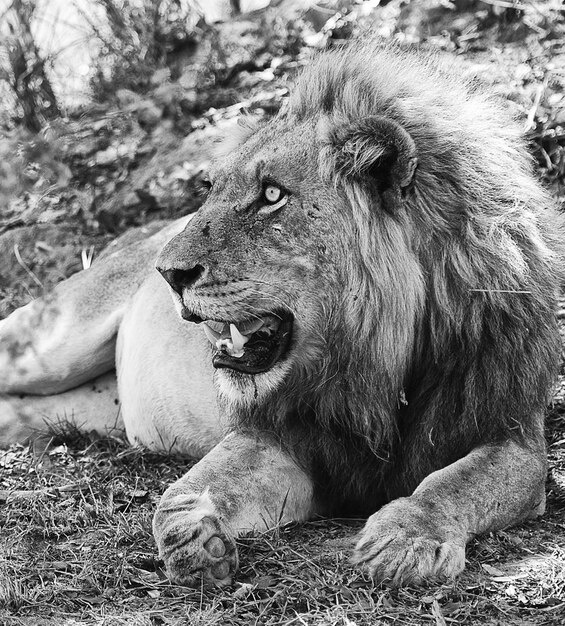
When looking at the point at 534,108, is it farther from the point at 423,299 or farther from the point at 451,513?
the point at 451,513

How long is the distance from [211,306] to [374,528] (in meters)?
0.89

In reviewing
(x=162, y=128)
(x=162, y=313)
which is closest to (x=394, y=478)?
(x=162, y=313)

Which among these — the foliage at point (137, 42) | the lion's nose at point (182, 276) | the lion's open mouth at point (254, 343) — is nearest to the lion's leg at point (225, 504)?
the lion's open mouth at point (254, 343)

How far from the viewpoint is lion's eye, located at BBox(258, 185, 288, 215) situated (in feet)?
11.4

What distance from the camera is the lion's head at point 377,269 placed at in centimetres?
340

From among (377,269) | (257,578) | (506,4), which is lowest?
(257,578)

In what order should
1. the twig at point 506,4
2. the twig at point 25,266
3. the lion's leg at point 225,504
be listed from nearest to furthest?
the lion's leg at point 225,504 < the twig at point 25,266 < the twig at point 506,4

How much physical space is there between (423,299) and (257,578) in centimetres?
108

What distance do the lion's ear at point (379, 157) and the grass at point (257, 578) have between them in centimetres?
122

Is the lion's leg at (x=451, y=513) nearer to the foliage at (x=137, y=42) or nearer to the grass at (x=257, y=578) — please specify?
the grass at (x=257, y=578)

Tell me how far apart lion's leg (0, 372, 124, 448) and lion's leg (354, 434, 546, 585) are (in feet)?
8.11

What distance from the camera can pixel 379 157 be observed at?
135 inches

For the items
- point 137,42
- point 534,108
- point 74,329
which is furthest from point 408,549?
point 137,42

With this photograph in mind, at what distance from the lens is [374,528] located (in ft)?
10.5
